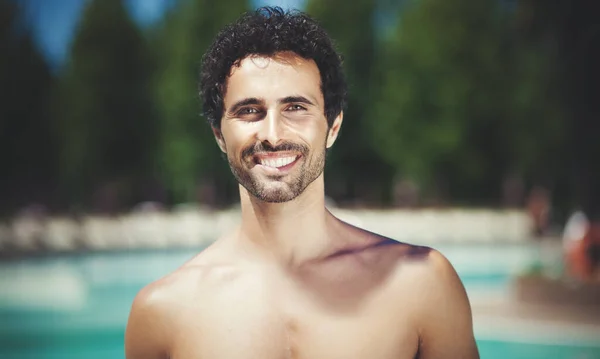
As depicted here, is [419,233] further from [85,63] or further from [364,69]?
[85,63]

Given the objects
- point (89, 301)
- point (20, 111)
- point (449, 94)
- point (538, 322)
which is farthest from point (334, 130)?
point (449, 94)

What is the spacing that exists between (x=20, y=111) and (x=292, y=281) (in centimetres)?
3511

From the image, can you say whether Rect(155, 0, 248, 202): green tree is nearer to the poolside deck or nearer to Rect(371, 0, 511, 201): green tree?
Rect(371, 0, 511, 201): green tree

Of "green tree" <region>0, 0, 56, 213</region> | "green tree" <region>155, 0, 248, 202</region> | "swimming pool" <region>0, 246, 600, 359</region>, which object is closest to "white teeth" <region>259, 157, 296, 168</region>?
"swimming pool" <region>0, 246, 600, 359</region>

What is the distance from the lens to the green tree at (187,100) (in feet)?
123

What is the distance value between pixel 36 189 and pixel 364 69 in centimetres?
1676

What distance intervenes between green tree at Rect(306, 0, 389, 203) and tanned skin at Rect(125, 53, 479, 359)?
36221 millimetres

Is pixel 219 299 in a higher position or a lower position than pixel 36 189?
lower

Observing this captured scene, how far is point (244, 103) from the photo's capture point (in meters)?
1.92

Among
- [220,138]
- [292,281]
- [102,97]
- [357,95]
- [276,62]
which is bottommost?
[292,281]

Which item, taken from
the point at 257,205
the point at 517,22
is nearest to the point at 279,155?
the point at 257,205

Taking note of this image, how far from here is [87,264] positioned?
20.1m

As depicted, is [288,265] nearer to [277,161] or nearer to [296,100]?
[277,161]

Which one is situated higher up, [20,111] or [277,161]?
[20,111]
